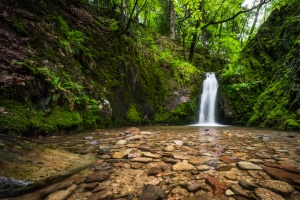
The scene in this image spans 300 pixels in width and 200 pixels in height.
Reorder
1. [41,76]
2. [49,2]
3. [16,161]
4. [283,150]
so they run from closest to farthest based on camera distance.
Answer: [16,161] < [283,150] < [41,76] < [49,2]

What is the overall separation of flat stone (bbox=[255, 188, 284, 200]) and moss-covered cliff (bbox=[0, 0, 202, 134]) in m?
3.32

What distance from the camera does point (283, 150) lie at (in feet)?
8.24

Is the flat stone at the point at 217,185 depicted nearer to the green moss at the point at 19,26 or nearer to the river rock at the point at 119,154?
the river rock at the point at 119,154

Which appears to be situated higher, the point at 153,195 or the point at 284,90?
the point at 284,90

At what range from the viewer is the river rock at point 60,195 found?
1.22 meters

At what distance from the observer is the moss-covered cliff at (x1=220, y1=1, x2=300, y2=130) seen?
5523 mm

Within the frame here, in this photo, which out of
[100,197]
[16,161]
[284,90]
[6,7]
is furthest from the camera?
[284,90]

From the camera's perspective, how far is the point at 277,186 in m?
1.36

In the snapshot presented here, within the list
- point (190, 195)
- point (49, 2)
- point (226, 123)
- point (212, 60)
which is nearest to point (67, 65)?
point (49, 2)

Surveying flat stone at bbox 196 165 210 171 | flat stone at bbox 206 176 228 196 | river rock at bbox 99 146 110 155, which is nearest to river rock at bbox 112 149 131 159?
river rock at bbox 99 146 110 155

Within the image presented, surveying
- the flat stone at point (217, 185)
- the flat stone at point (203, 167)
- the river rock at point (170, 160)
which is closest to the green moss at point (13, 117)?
the river rock at point (170, 160)

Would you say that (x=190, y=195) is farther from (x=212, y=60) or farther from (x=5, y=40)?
(x=212, y=60)

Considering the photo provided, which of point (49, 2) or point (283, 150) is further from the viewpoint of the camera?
point (49, 2)

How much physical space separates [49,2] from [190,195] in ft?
22.4
